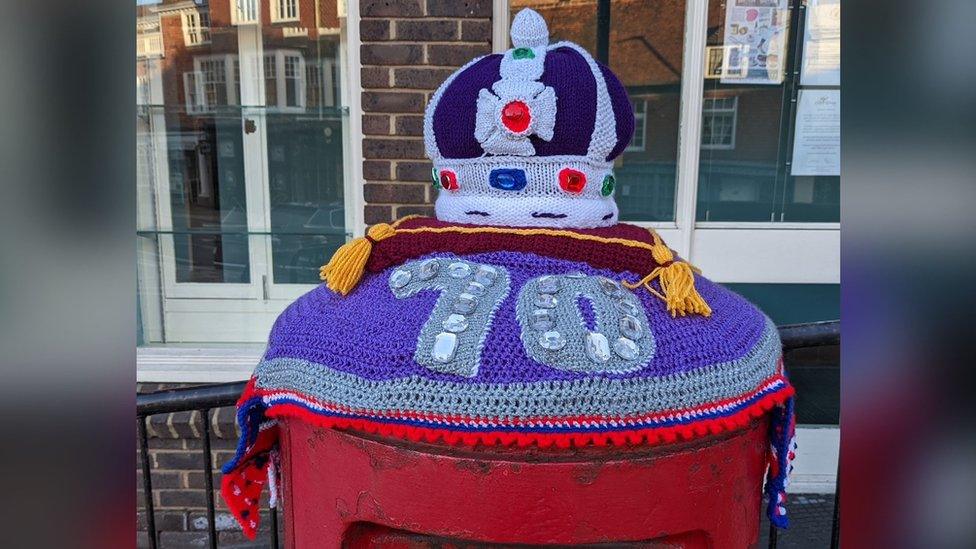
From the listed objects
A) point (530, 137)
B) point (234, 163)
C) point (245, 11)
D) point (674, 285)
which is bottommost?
point (674, 285)

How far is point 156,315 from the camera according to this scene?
11.5ft

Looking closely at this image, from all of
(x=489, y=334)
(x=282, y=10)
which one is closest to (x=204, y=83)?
(x=282, y=10)

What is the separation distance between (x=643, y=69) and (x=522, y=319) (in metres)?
2.63

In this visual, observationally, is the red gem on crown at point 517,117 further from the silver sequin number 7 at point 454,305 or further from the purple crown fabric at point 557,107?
the silver sequin number 7 at point 454,305

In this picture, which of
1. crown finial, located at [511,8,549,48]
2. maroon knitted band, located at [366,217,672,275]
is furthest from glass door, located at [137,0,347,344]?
maroon knitted band, located at [366,217,672,275]

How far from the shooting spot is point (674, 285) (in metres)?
1.11

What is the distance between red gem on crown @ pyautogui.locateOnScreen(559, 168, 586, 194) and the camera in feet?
4.01

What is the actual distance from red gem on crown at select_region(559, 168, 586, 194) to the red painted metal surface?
0.47 meters

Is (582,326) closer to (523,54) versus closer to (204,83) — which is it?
(523,54)

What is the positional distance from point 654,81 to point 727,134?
0.46m

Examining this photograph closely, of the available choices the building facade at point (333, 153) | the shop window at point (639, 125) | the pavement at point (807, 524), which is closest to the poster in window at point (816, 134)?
the building facade at point (333, 153)

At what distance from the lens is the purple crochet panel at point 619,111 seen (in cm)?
128

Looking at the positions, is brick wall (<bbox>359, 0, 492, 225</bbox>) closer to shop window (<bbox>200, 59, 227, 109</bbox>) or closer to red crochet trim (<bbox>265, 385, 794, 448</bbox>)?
shop window (<bbox>200, 59, 227, 109</bbox>)
